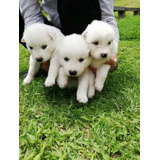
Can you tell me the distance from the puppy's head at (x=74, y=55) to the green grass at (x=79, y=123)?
52cm

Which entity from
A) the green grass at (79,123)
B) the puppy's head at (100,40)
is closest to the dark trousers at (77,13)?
the puppy's head at (100,40)

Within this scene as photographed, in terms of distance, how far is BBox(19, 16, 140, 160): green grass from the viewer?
173 cm

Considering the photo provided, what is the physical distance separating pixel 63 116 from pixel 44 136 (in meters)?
0.37

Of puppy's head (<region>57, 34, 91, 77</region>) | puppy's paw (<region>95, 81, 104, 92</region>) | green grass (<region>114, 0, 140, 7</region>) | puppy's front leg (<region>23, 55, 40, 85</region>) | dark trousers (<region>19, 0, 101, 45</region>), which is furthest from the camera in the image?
green grass (<region>114, 0, 140, 7</region>)

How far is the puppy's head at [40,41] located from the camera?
2.30 m

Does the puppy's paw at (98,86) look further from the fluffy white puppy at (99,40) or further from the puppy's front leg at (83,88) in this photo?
the fluffy white puppy at (99,40)

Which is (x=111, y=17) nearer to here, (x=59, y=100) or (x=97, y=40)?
(x=97, y=40)

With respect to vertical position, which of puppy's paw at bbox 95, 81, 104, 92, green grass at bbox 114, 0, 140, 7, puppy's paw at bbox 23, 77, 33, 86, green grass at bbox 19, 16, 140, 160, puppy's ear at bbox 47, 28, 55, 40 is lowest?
green grass at bbox 114, 0, 140, 7

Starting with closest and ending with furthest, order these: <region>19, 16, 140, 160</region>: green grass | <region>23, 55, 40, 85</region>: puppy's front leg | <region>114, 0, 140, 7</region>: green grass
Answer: <region>19, 16, 140, 160</region>: green grass, <region>23, 55, 40, 85</region>: puppy's front leg, <region>114, 0, 140, 7</region>: green grass

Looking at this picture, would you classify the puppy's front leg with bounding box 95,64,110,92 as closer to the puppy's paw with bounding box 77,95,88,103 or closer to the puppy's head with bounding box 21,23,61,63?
the puppy's paw with bounding box 77,95,88,103

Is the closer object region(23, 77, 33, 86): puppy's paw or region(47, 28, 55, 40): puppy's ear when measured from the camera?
region(47, 28, 55, 40): puppy's ear

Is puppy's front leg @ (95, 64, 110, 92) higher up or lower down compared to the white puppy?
lower down

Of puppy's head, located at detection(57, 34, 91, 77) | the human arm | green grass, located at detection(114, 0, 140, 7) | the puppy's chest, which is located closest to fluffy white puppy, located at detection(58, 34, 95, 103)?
puppy's head, located at detection(57, 34, 91, 77)

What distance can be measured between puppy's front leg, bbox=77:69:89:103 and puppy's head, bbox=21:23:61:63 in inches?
20.8
